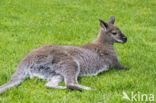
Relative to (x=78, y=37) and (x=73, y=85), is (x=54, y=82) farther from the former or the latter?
(x=78, y=37)

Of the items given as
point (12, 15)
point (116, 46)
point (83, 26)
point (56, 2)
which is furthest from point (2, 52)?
point (56, 2)

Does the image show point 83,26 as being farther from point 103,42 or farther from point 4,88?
point 4,88

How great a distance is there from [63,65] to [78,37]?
4292 millimetres

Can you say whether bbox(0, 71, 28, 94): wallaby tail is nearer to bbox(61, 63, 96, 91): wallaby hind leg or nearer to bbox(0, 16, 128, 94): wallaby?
bbox(0, 16, 128, 94): wallaby

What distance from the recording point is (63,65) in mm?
5988

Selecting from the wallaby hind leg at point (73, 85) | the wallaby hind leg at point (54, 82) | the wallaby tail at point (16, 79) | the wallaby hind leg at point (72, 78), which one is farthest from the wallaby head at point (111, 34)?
the wallaby tail at point (16, 79)

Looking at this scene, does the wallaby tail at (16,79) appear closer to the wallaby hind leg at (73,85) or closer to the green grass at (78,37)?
the green grass at (78,37)

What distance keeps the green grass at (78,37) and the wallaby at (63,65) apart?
17cm

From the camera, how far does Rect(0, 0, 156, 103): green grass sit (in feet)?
17.5

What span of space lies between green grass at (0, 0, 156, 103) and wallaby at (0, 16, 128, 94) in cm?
17

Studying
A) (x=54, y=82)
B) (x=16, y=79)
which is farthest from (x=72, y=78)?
(x=16, y=79)

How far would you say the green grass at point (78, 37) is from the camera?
17.5ft

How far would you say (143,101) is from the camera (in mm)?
4949

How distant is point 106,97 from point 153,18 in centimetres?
961
